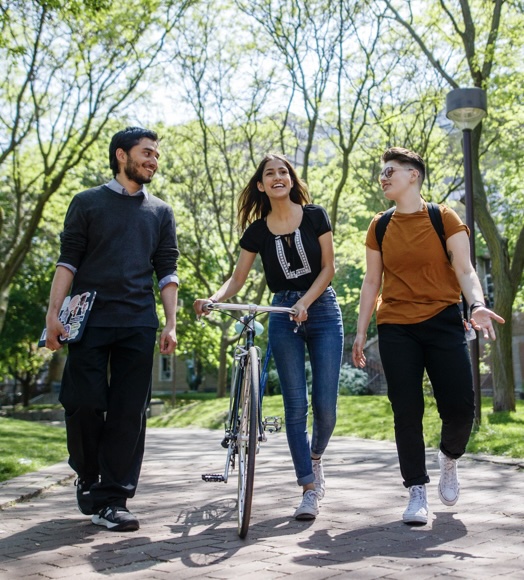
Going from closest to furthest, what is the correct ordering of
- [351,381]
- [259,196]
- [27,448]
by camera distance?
[259,196] < [27,448] < [351,381]

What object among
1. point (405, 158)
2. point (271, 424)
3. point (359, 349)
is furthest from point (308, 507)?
point (405, 158)

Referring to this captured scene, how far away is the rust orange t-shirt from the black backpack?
0.02 metres

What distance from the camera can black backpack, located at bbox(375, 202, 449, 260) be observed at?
5.16 meters

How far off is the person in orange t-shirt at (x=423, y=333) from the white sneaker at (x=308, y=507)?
548 mm

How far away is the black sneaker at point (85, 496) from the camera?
5.08 m

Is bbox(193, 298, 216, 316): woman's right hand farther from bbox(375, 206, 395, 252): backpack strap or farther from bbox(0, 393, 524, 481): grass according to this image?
bbox(0, 393, 524, 481): grass

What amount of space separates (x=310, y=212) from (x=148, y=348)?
1.36 metres

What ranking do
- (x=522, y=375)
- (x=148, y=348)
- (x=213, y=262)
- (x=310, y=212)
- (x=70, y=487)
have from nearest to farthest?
1. (x=148, y=348)
2. (x=310, y=212)
3. (x=70, y=487)
4. (x=213, y=262)
5. (x=522, y=375)

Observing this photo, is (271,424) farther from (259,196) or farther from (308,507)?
(259,196)

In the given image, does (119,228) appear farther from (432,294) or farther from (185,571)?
(185,571)

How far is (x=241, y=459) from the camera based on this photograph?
4848 mm

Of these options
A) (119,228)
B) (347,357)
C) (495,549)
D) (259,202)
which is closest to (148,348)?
(119,228)

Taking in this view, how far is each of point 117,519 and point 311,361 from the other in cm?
150

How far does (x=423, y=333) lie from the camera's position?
16.7 feet
